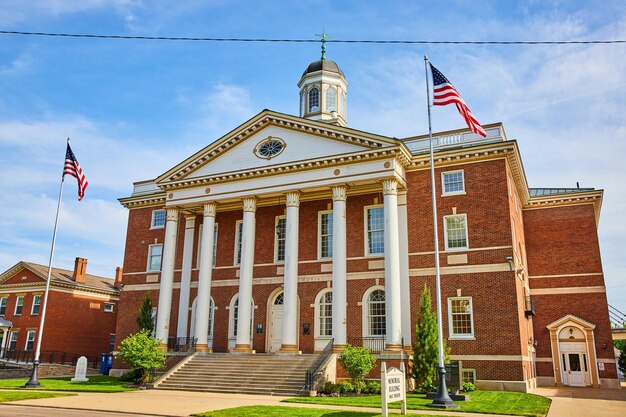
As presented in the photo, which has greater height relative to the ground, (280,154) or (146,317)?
(280,154)

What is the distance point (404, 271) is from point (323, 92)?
15.1m

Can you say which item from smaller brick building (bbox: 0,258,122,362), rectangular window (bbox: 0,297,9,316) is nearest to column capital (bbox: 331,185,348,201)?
smaller brick building (bbox: 0,258,122,362)

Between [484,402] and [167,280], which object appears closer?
[484,402]

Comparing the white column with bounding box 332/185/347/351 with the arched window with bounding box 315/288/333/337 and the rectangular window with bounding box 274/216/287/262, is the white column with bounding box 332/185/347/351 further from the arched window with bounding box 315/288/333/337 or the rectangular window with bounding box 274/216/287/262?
the rectangular window with bounding box 274/216/287/262

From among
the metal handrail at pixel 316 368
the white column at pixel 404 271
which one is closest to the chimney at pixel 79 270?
the metal handrail at pixel 316 368

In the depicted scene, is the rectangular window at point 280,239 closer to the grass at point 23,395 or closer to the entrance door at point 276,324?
the entrance door at point 276,324

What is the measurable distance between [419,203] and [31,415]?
19673mm

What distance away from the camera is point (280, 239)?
1250 inches

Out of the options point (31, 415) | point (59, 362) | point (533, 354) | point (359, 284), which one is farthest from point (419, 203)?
point (59, 362)

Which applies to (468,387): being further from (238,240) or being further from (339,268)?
(238,240)

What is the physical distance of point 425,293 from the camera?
24312 millimetres

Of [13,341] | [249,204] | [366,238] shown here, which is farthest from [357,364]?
[13,341]

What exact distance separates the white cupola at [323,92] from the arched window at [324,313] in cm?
1270

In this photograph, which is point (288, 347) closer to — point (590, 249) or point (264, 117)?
point (264, 117)
